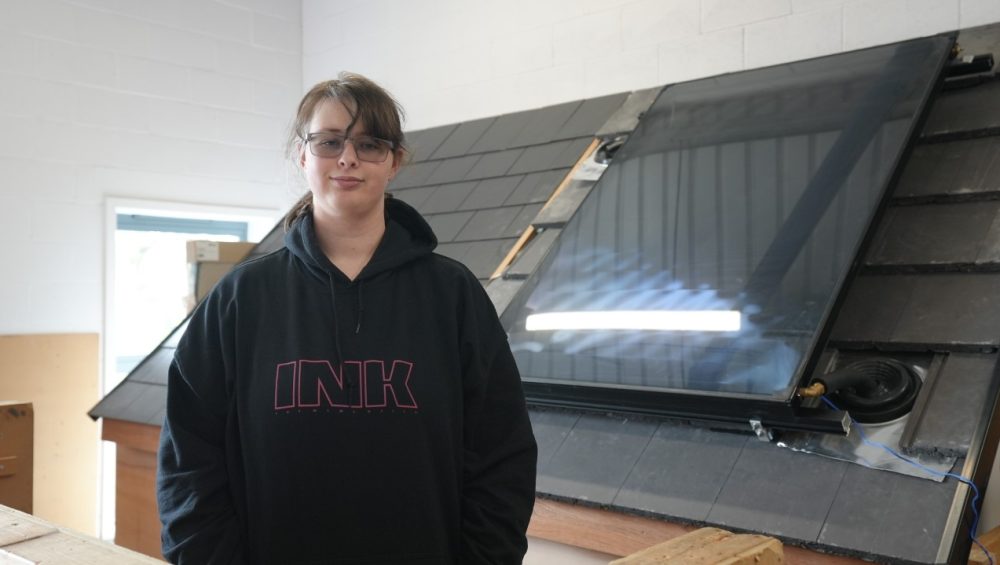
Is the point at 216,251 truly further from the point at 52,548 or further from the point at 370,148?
the point at 52,548

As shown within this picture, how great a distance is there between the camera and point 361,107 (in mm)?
1363

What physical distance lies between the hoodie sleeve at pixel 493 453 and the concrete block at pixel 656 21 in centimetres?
225

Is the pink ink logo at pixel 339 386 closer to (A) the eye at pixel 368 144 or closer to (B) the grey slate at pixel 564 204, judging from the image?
(A) the eye at pixel 368 144

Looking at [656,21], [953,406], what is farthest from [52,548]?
[656,21]

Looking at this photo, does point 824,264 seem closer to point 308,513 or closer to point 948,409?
point 948,409

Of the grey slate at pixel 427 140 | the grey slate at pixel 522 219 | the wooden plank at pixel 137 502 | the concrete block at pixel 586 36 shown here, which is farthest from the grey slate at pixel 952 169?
the wooden plank at pixel 137 502

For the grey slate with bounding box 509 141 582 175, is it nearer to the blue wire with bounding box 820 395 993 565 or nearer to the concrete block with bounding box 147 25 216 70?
the blue wire with bounding box 820 395 993 565

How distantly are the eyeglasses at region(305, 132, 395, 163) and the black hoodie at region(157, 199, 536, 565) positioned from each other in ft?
0.41

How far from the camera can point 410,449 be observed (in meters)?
1.33

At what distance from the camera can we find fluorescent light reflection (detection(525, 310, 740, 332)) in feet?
6.72

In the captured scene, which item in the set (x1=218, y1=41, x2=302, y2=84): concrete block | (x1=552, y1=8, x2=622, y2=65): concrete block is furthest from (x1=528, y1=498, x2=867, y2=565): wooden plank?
(x1=218, y1=41, x2=302, y2=84): concrete block

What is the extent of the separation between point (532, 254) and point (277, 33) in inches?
120

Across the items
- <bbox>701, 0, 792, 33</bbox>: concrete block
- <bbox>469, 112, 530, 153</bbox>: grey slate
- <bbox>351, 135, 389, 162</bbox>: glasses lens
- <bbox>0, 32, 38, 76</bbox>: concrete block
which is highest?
<bbox>0, 32, 38, 76</bbox>: concrete block

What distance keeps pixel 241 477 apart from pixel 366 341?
0.92ft
